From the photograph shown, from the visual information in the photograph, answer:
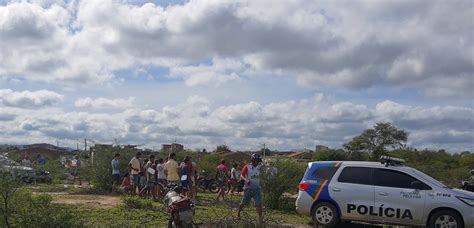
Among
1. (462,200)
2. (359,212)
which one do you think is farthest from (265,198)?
(462,200)

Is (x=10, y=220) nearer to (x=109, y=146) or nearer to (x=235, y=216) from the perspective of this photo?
(x=235, y=216)

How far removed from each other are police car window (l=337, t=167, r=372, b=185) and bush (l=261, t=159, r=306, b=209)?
5414 millimetres

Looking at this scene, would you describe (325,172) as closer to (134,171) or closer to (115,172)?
(134,171)

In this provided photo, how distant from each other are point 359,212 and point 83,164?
1598 centimetres

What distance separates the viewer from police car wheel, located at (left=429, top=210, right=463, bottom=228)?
13.2m

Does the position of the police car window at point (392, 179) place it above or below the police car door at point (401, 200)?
above

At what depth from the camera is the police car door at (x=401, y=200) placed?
13430 millimetres

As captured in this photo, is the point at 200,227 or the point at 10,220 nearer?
the point at 10,220

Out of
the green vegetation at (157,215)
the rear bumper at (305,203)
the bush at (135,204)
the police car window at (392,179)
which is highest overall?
the police car window at (392,179)

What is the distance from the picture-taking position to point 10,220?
34.8ft

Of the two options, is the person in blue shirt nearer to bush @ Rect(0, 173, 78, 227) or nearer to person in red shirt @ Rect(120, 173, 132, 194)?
person in red shirt @ Rect(120, 173, 132, 194)

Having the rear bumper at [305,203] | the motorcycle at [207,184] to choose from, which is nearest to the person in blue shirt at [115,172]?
the motorcycle at [207,184]

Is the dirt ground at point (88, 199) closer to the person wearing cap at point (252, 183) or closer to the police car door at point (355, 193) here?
the person wearing cap at point (252, 183)

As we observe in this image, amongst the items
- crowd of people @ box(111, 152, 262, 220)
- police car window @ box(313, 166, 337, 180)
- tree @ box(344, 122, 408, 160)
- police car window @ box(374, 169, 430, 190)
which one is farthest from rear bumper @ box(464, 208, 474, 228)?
tree @ box(344, 122, 408, 160)
